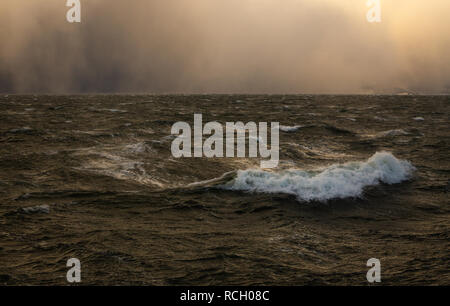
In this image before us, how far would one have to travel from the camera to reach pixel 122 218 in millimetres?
11023

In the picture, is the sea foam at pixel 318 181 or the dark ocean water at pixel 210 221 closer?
A: the dark ocean water at pixel 210 221

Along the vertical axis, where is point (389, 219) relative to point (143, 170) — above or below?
below

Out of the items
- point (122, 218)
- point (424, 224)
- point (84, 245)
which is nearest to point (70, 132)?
point (122, 218)

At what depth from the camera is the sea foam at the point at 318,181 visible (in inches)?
549

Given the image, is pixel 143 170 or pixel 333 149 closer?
pixel 143 170

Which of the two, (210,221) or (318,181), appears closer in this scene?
(210,221)

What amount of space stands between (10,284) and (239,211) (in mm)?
6222

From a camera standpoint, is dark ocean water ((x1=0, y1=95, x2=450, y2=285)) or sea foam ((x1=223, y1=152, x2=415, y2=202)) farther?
sea foam ((x1=223, y1=152, x2=415, y2=202))

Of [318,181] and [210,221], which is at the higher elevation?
[318,181]

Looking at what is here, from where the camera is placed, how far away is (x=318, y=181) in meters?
14.6

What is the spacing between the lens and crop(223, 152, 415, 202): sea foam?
13945 mm

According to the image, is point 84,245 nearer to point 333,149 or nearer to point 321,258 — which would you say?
point 321,258
